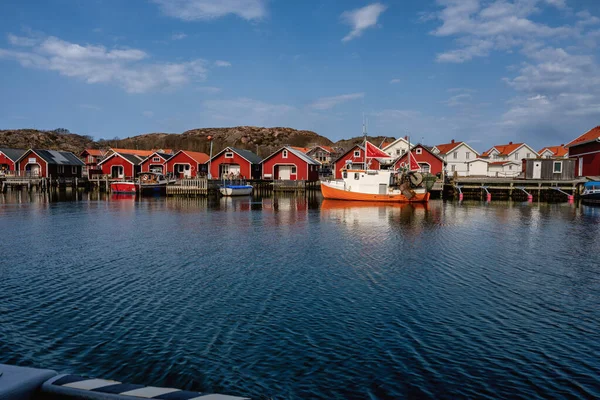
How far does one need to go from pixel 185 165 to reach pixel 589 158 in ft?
182

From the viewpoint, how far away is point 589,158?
165ft

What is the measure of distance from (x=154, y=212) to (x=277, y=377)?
103 feet

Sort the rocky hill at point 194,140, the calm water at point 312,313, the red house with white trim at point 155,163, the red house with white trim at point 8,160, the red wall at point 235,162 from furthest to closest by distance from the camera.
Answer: the rocky hill at point 194,140, the red house with white trim at point 8,160, the red house with white trim at point 155,163, the red wall at point 235,162, the calm water at point 312,313

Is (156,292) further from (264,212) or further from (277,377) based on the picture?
(264,212)

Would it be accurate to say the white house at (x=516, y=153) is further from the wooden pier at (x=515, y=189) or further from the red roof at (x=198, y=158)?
the red roof at (x=198, y=158)

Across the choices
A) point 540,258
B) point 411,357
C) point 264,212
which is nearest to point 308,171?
point 264,212

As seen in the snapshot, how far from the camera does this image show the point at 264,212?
125ft

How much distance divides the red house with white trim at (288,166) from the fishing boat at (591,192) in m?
36.1

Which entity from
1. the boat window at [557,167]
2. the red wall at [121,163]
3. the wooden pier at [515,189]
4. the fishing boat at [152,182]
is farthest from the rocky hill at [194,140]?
the boat window at [557,167]

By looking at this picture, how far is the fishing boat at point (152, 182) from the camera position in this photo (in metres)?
62.2

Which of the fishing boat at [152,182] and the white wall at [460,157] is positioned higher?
the white wall at [460,157]

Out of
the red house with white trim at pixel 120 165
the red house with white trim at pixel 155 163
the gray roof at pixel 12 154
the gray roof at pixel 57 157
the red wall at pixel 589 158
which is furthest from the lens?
the gray roof at pixel 12 154

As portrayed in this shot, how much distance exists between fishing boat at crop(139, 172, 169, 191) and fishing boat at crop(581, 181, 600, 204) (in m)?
51.0

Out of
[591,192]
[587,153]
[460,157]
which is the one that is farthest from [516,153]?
[591,192]
